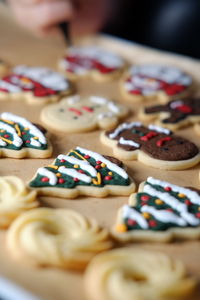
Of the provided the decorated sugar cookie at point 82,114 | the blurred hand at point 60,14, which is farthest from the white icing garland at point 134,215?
the blurred hand at point 60,14

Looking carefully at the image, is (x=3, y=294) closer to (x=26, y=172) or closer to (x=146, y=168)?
(x=26, y=172)

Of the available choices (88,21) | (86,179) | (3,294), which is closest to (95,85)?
(88,21)

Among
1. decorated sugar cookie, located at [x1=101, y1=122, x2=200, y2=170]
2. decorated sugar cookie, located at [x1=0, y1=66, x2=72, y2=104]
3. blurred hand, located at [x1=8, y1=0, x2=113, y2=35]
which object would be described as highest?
blurred hand, located at [x1=8, y1=0, x2=113, y2=35]

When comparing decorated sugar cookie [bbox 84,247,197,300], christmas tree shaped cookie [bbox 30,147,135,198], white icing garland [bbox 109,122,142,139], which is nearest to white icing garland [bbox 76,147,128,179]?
christmas tree shaped cookie [bbox 30,147,135,198]

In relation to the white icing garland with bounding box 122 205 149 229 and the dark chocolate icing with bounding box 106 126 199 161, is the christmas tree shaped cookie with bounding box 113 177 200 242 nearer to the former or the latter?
the white icing garland with bounding box 122 205 149 229

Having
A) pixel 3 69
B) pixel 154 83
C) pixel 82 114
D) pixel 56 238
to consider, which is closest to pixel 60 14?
pixel 3 69

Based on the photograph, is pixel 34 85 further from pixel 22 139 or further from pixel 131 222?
pixel 131 222
